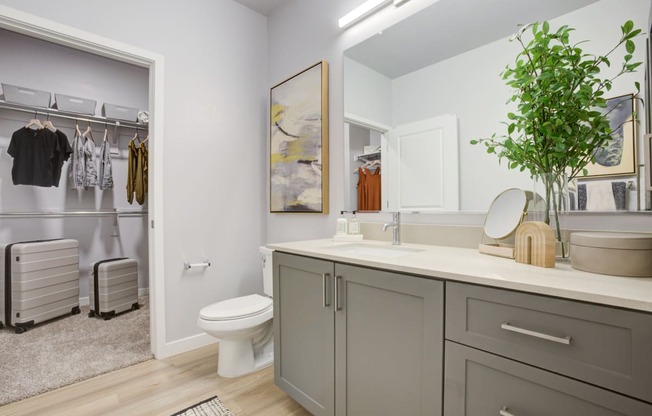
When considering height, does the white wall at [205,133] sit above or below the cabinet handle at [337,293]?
above

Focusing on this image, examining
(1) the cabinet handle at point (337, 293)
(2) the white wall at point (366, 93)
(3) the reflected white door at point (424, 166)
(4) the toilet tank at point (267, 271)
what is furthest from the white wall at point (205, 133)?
(1) the cabinet handle at point (337, 293)

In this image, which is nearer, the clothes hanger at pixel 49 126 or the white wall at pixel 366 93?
the white wall at pixel 366 93

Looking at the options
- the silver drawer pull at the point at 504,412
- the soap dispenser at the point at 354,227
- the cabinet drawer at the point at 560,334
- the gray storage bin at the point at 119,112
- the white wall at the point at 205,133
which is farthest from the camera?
the gray storage bin at the point at 119,112

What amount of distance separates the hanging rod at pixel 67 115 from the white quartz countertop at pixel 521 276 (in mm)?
3307

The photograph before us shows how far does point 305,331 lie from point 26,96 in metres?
3.46

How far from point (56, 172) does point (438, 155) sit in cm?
357

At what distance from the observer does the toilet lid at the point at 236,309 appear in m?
1.84

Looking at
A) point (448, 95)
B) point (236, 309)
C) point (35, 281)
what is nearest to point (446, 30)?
point (448, 95)

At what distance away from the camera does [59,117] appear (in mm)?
3232

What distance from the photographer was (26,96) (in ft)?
9.40

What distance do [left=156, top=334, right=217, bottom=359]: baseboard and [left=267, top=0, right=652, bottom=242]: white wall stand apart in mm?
938

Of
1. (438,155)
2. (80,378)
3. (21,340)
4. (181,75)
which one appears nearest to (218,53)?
(181,75)

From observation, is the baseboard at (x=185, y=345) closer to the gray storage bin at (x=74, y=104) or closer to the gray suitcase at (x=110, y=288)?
the gray suitcase at (x=110, y=288)

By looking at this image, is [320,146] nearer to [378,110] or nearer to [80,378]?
[378,110]
